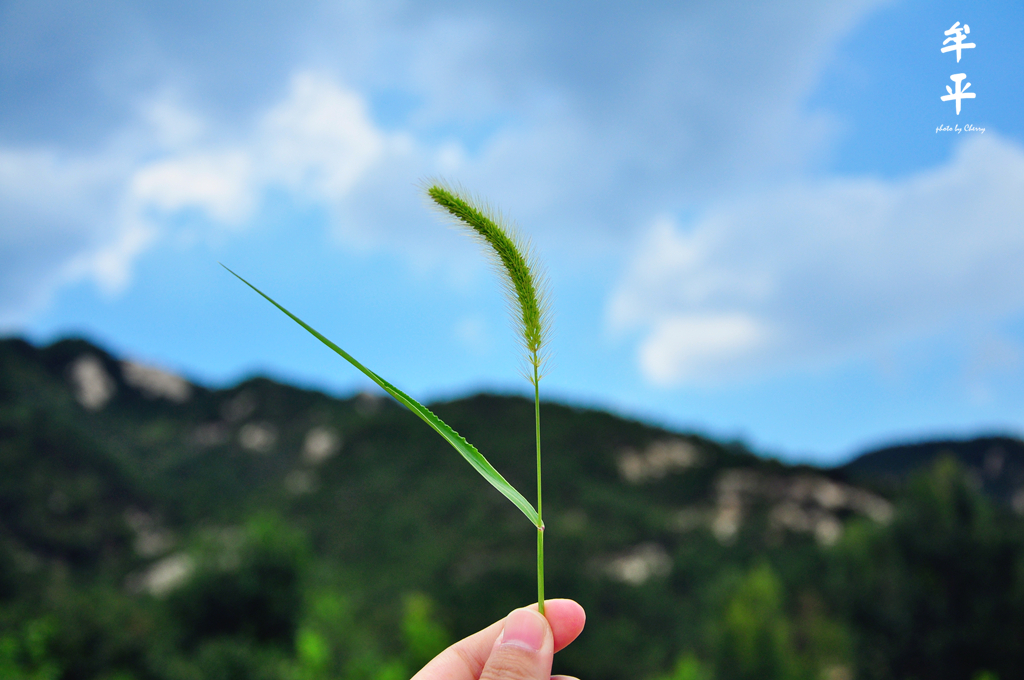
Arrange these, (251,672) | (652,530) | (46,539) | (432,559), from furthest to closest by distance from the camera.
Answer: (652,530) → (432,559) → (46,539) → (251,672)

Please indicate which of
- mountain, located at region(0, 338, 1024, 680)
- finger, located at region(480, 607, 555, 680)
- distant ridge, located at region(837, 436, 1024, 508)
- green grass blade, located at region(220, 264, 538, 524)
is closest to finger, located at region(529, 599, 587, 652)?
finger, located at region(480, 607, 555, 680)

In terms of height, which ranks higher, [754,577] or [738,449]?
[738,449]

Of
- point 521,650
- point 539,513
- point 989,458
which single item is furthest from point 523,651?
point 989,458

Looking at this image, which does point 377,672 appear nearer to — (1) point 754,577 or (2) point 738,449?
(1) point 754,577

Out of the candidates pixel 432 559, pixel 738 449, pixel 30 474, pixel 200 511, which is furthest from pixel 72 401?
pixel 738 449

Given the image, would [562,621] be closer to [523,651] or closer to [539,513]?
[523,651]

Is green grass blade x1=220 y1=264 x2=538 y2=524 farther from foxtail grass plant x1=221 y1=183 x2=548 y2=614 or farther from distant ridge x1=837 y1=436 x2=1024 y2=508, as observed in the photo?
distant ridge x1=837 y1=436 x2=1024 y2=508

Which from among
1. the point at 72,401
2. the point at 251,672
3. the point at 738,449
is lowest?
the point at 251,672

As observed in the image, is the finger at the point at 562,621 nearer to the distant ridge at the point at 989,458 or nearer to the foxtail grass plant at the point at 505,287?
the foxtail grass plant at the point at 505,287
